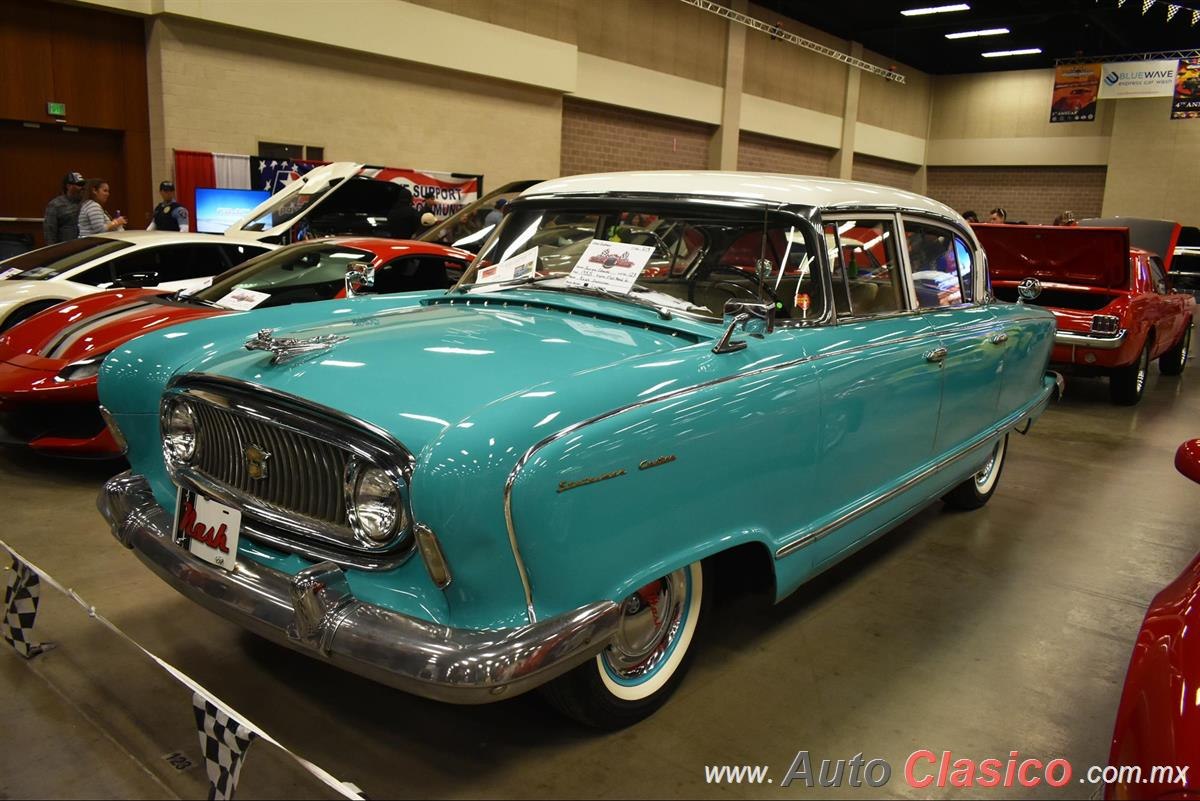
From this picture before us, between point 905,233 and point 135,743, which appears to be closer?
point 135,743

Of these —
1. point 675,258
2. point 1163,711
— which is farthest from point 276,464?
point 1163,711

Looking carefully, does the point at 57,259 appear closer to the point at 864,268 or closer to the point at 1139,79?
the point at 864,268

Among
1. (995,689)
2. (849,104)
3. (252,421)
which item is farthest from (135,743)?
(849,104)

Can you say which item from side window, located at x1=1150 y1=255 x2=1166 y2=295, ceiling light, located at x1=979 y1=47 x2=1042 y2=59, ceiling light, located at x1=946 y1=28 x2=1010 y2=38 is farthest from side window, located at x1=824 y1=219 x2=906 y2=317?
ceiling light, located at x1=979 y1=47 x2=1042 y2=59

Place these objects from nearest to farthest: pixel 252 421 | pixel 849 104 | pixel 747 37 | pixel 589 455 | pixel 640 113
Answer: pixel 589 455 < pixel 252 421 < pixel 640 113 < pixel 747 37 < pixel 849 104

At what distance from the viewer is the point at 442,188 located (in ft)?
39.0

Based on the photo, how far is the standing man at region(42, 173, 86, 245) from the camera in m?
8.81

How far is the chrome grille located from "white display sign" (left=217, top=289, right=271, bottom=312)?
2.55m

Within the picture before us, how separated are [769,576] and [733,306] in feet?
2.84

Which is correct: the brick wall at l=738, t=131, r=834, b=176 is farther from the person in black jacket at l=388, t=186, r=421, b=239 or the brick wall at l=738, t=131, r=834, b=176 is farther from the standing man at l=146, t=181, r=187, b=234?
the standing man at l=146, t=181, r=187, b=234

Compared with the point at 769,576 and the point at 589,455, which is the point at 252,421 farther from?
the point at 769,576

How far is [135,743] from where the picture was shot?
245 cm

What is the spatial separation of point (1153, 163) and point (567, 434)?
25052 millimetres

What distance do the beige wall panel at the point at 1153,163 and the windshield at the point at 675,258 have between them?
23379 mm
